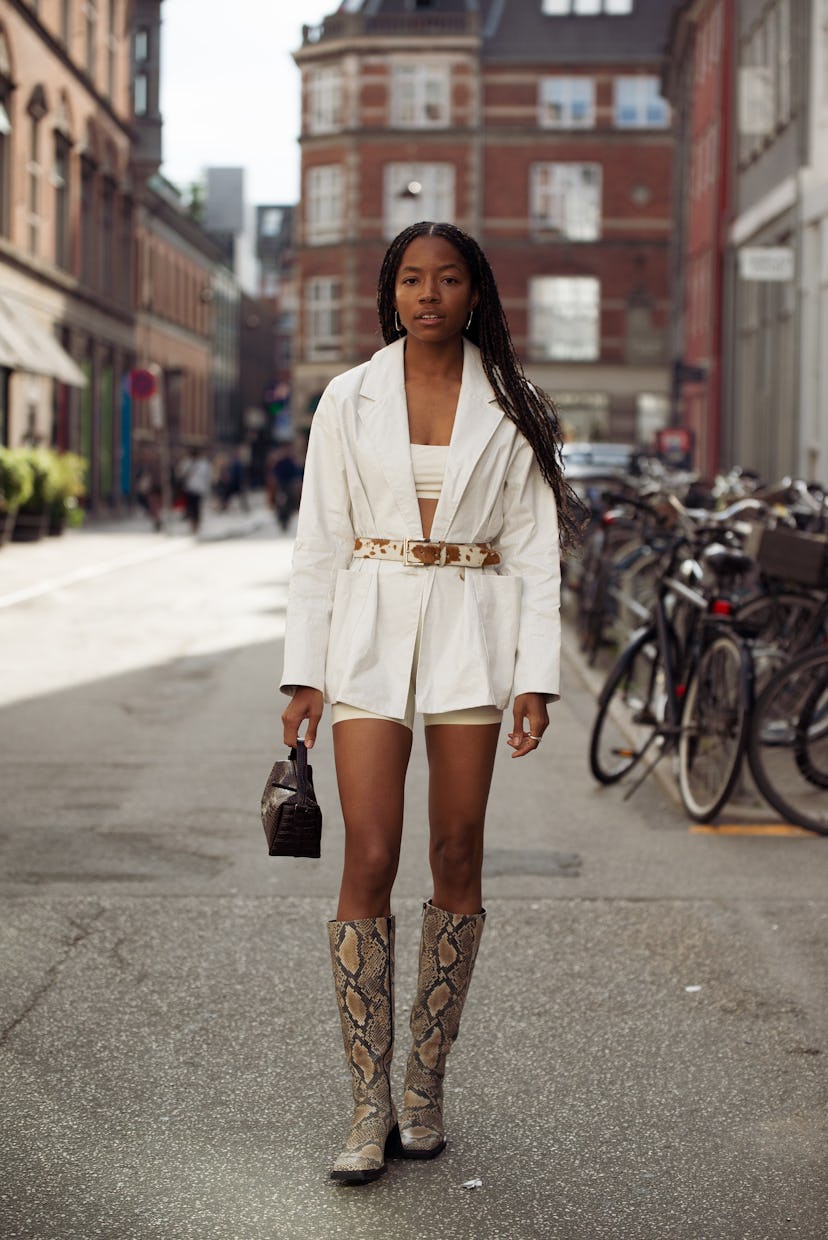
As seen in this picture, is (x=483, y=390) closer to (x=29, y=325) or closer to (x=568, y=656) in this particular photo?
(x=568, y=656)

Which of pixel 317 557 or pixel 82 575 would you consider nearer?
pixel 317 557

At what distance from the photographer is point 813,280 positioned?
2284 centimetres

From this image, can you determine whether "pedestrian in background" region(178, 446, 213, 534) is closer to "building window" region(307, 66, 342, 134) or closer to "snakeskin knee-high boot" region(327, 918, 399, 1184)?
"building window" region(307, 66, 342, 134)

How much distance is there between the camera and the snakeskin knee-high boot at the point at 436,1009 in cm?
422

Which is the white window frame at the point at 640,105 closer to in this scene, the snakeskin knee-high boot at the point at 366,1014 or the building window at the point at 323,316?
the building window at the point at 323,316

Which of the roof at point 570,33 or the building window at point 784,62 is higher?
the roof at point 570,33

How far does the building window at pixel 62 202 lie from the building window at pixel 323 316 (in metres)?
25.8

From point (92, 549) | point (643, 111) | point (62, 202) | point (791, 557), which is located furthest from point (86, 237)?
point (791, 557)

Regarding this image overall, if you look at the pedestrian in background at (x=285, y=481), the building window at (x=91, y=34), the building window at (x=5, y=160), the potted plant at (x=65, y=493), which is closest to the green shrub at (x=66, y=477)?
the potted plant at (x=65, y=493)

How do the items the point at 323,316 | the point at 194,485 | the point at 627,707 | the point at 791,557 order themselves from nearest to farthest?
1. the point at 791,557
2. the point at 627,707
3. the point at 194,485
4. the point at 323,316

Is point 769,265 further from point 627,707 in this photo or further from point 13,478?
point 13,478

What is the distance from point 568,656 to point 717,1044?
10.5m

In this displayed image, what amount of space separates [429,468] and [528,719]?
554mm

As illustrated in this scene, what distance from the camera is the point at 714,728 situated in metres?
8.12
